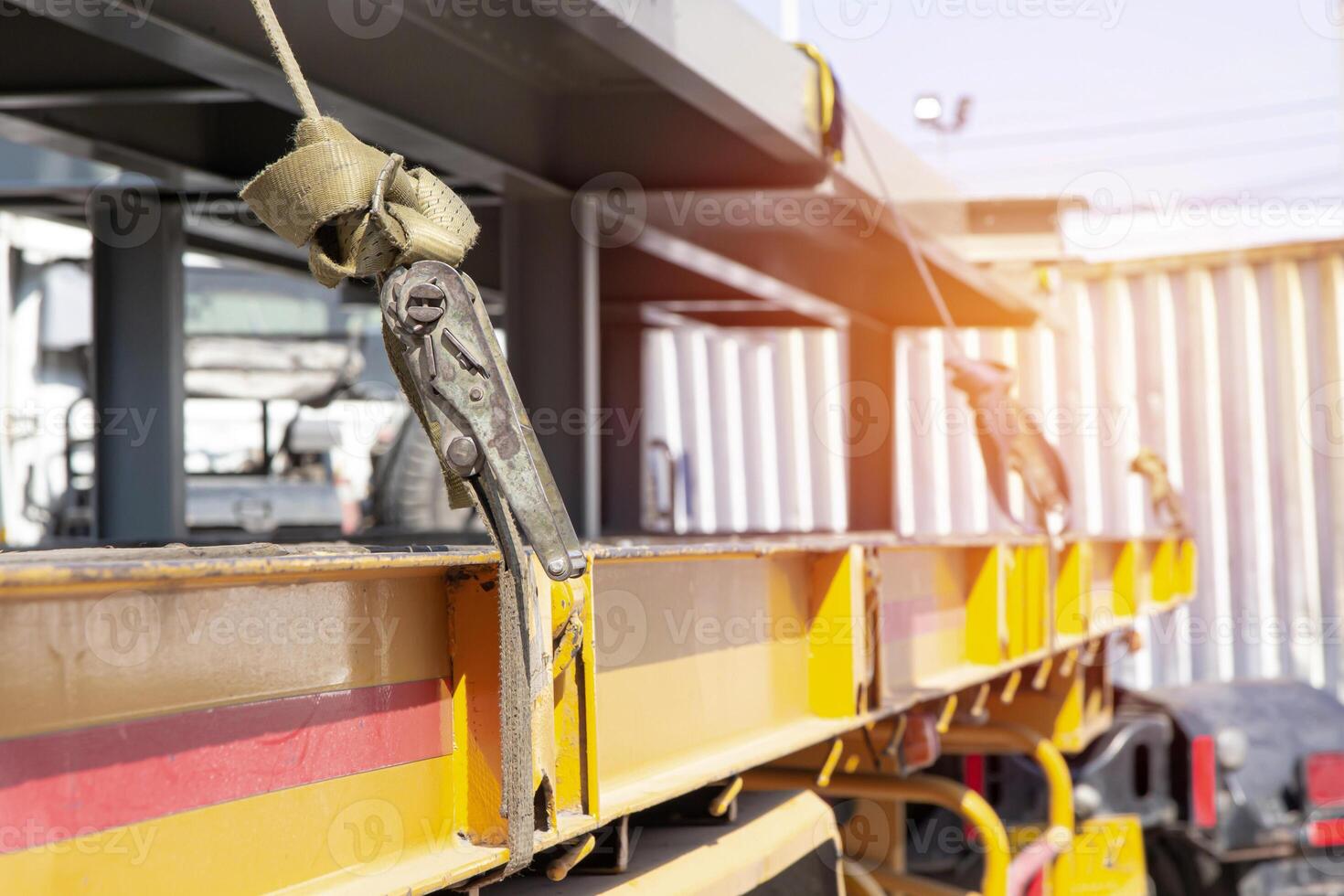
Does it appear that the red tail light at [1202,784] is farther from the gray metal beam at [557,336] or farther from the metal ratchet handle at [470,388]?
the metal ratchet handle at [470,388]

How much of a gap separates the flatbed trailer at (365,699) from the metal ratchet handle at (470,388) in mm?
120

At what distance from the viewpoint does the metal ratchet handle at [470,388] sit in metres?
1.47

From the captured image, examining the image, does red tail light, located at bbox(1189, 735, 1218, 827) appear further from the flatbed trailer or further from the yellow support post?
the flatbed trailer

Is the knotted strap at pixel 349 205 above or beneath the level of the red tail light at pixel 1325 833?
above

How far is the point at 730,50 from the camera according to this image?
3.39 meters

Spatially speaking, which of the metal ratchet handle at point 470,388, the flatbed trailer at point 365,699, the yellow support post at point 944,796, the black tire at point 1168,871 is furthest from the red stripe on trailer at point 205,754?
the black tire at point 1168,871

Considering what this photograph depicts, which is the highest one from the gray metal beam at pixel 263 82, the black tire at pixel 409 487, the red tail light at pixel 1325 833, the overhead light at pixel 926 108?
the overhead light at pixel 926 108

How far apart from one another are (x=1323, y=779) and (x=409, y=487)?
3943 mm

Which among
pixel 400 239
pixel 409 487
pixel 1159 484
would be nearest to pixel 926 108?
pixel 1159 484

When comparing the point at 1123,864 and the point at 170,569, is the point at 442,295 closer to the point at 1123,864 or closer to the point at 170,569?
the point at 170,569

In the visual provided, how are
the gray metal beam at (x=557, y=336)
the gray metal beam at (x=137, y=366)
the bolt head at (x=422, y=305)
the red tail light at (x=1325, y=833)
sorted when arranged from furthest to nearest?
the gray metal beam at (x=137, y=366) < the red tail light at (x=1325, y=833) < the gray metal beam at (x=557, y=336) < the bolt head at (x=422, y=305)

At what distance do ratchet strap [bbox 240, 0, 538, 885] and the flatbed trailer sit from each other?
5 cm

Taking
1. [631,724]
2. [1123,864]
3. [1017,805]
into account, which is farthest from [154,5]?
[1123,864]

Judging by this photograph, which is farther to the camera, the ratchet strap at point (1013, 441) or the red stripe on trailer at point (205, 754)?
the ratchet strap at point (1013, 441)
